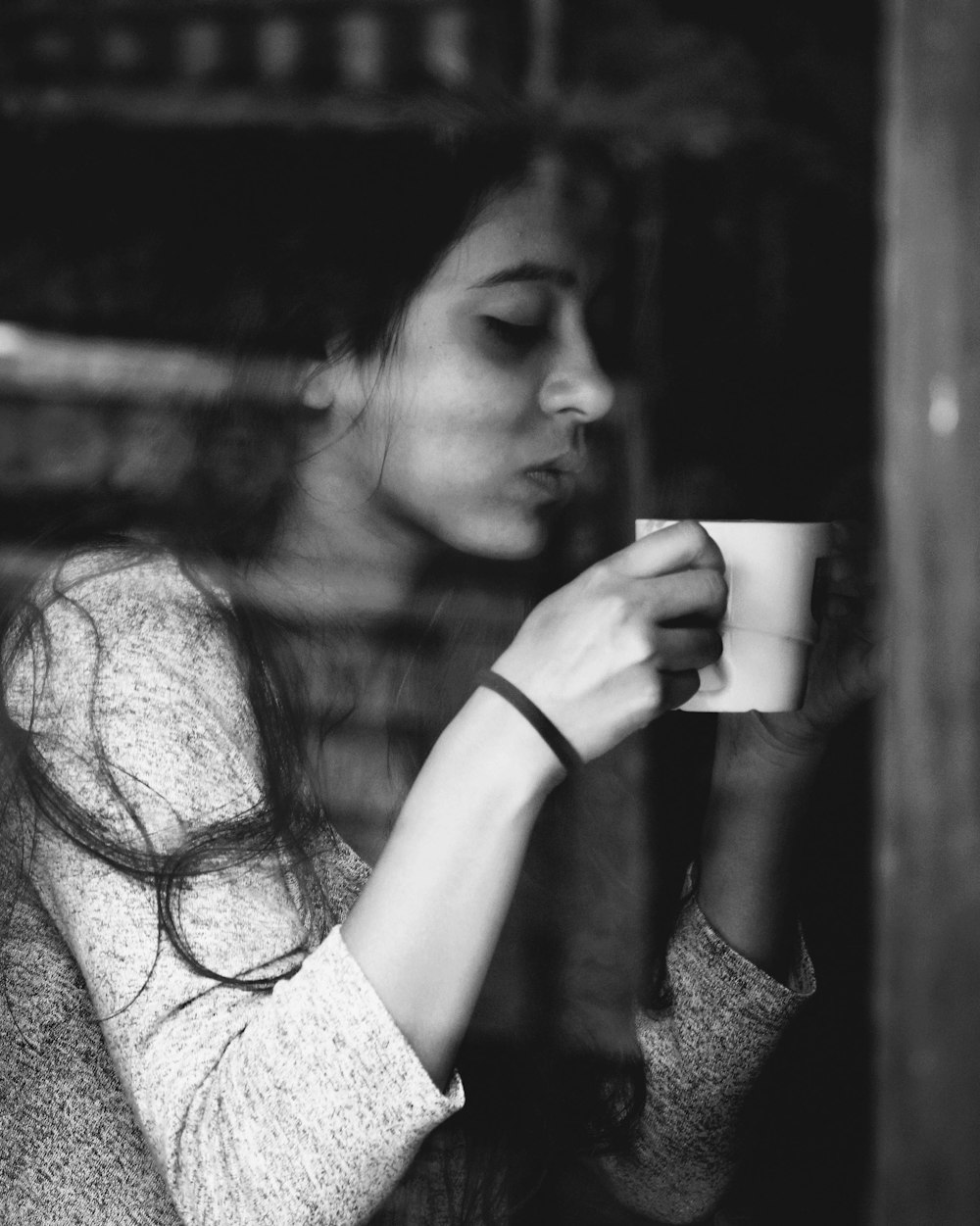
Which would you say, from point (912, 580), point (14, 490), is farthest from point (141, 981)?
point (14, 490)

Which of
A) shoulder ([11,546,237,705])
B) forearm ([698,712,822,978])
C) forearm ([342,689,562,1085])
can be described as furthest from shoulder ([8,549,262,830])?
forearm ([698,712,822,978])

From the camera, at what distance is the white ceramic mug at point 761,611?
0.93m

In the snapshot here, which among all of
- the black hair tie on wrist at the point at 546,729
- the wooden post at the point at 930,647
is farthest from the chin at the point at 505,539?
Answer: the wooden post at the point at 930,647

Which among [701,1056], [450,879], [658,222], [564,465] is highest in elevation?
[658,222]

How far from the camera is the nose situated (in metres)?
1.15

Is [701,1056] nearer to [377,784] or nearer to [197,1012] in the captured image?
[377,784]

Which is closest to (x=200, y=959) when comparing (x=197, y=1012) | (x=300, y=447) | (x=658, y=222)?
(x=197, y=1012)

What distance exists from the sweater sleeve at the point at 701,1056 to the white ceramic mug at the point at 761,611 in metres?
0.33

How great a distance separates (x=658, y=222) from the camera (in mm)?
1361

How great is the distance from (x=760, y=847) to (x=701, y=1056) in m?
0.20

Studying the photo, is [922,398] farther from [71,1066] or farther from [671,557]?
[71,1066]

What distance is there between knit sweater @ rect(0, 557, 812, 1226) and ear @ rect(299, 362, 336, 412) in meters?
0.25

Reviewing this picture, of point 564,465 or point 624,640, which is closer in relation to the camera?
point 624,640

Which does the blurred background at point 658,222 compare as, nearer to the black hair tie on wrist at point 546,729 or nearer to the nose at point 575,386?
the nose at point 575,386
